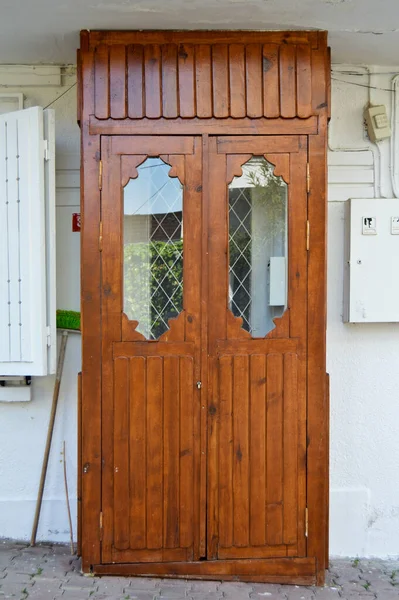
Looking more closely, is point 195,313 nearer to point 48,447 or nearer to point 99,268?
point 99,268

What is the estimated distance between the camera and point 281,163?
10.7 feet

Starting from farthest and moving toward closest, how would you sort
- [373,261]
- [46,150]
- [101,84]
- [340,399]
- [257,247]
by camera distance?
[340,399], [373,261], [46,150], [257,247], [101,84]

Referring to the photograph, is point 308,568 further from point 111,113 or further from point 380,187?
point 111,113

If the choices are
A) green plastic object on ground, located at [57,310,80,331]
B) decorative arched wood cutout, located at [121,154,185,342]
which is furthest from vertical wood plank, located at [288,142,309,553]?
green plastic object on ground, located at [57,310,80,331]

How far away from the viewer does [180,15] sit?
122 inches

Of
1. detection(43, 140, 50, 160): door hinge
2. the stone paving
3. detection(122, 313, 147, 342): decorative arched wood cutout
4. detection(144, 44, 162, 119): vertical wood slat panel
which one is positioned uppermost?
detection(144, 44, 162, 119): vertical wood slat panel

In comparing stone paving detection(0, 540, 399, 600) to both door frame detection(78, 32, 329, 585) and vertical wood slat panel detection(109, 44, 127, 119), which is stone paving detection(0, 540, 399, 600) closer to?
door frame detection(78, 32, 329, 585)

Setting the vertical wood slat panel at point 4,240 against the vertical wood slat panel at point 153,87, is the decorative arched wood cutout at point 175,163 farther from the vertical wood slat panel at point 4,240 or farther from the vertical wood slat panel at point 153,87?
the vertical wood slat panel at point 4,240

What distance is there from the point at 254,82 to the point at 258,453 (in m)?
1.98

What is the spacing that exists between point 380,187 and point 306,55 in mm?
980

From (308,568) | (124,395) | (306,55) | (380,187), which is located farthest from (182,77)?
(308,568)

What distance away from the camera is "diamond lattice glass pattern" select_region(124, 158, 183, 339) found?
3.30m

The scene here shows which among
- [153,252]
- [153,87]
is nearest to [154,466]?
[153,252]

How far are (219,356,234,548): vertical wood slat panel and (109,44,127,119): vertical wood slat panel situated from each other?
1536 millimetres
